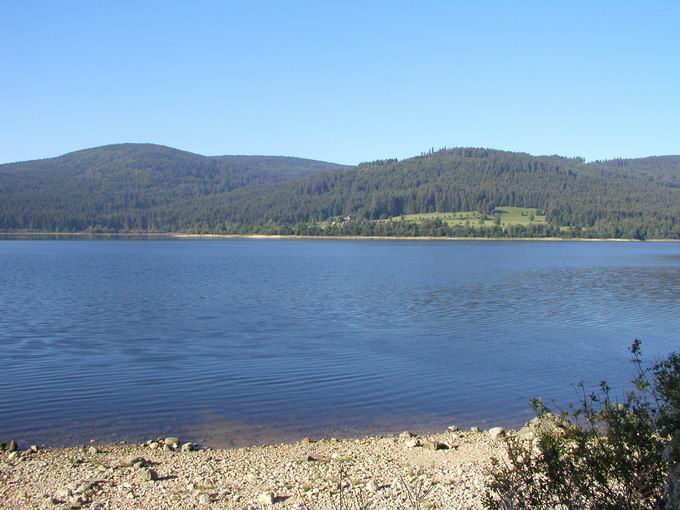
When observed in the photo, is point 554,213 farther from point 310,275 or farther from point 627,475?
point 627,475

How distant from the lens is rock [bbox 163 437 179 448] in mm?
12922

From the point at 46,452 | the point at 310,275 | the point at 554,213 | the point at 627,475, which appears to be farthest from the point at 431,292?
the point at 554,213

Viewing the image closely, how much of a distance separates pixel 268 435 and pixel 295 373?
5.82 meters

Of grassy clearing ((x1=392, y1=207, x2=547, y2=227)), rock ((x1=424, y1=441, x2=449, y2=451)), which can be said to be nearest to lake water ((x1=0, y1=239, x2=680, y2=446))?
rock ((x1=424, y1=441, x2=449, y2=451))

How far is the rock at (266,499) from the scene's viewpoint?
9.50 meters

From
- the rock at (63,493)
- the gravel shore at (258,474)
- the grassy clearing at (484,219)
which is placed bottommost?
the gravel shore at (258,474)

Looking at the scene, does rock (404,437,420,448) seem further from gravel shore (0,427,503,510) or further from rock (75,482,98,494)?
rock (75,482,98,494)

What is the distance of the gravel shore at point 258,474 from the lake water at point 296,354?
4.49 feet

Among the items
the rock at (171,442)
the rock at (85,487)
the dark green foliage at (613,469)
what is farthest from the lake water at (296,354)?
the dark green foliage at (613,469)

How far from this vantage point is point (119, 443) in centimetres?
1334

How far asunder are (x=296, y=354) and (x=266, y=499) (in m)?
13.2

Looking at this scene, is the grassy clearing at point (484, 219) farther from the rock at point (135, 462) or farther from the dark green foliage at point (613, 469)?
the dark green foliage at point (613, 469)

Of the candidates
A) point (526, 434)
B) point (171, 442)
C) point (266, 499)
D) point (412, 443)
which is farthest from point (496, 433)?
point (171, 442)

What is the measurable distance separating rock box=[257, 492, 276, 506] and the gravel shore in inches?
0.6
